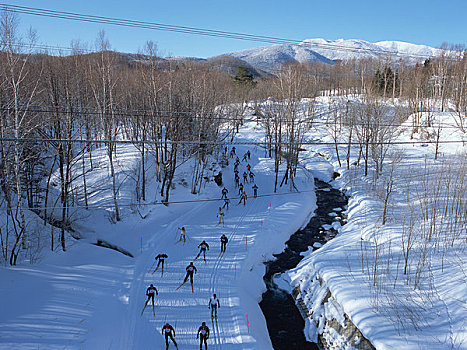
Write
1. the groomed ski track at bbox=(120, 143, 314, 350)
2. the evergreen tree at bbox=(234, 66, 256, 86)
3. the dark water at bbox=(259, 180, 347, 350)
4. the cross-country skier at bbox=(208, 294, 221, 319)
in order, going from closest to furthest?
the groomed ski track at bbox=(120, 143, 314, 350)
the cross-country skier at bbox=(208, 294, 221, 319)
the dark water at bbox=(259, 180, 347, 350)
the evergreen tree at bbox=(234, 66, 256, 86)

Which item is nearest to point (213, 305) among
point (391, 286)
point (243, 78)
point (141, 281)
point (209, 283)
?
point (209, 283)

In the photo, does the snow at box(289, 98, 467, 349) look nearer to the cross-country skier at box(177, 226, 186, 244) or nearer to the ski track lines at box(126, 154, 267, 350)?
the ski track lines at box(126, 154, 267, 350)

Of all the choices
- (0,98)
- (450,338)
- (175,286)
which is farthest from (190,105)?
(450,338)

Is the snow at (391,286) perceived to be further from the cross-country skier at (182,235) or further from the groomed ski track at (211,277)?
the cross-country skier at (182,235)

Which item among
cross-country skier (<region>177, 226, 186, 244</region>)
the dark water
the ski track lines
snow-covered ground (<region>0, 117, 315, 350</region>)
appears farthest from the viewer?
cross-country skier (<region>177, 226, 186, 244</region>)

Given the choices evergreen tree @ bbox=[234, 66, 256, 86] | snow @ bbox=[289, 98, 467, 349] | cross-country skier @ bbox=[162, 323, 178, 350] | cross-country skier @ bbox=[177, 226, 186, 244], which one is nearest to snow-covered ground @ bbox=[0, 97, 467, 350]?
snow @ bbox=[289, 98, 467, 349]

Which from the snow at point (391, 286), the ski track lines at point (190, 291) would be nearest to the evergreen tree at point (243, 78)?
the ski track lines at point (190, 291)

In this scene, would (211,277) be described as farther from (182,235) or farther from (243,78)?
(243,78)
